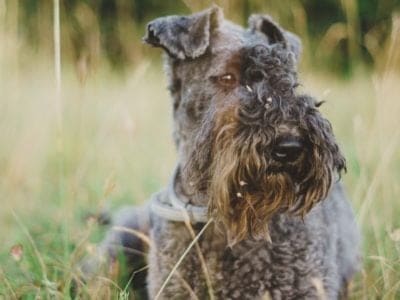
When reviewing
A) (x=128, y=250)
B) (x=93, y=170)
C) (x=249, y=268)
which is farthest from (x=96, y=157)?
(x=249, y=268)

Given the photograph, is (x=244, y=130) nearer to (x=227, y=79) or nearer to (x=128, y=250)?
(x=227, y=79)

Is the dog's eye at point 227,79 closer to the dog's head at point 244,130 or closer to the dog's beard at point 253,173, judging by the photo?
the dog's head at point 244,130

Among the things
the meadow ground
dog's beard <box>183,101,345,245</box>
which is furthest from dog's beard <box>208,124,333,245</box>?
the meadow ground

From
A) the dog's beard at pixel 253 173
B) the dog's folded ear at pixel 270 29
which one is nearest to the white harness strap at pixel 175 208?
the dog's beard at pixel 253 173

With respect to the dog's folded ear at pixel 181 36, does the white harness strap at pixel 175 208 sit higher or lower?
lower

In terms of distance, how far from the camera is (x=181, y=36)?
317 cm

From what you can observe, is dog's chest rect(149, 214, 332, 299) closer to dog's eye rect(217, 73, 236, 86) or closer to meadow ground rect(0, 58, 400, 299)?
meadow ground rect(0, 58, 400, 299)

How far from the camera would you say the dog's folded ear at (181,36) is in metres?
3.15

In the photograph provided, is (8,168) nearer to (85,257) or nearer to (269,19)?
(85,257)

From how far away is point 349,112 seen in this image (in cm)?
721

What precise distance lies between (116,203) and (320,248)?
6.14 feet

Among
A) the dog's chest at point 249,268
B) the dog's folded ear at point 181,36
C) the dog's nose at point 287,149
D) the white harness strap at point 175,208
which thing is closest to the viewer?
the dog's nose at point 287,149

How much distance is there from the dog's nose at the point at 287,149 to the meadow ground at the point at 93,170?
0.44 meters

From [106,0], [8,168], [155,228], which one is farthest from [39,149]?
[106,0]
